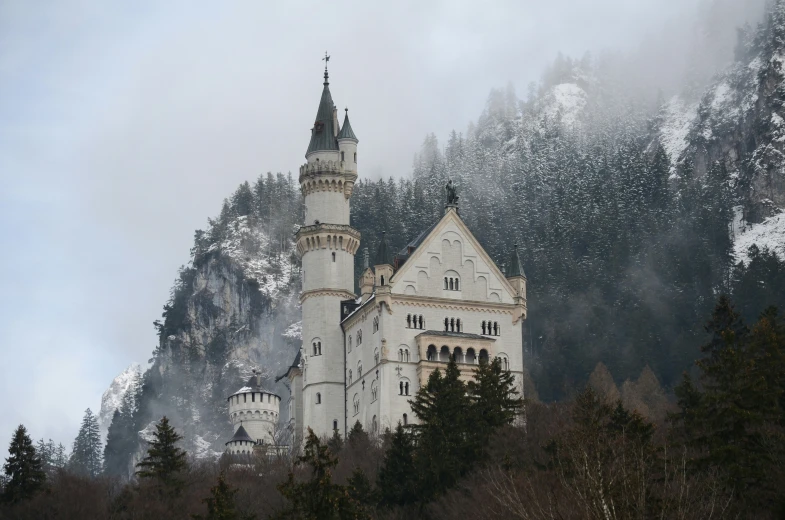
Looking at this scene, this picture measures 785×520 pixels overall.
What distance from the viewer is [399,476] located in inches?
2926

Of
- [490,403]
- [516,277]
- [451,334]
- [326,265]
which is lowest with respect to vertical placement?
[490,403]

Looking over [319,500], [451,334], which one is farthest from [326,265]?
[319,500]

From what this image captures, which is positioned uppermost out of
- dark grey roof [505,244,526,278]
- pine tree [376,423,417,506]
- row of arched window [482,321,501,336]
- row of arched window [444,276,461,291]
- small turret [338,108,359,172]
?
small turret [338,108,359,172]

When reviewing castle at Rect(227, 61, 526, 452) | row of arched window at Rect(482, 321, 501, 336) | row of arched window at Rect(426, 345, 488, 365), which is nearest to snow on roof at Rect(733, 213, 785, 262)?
castle at Rect(227, 61, 526, 452)

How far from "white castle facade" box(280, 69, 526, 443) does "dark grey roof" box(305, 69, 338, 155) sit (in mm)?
96

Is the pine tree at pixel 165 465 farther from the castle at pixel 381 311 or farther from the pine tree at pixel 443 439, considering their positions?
the castle at pixel 381 311

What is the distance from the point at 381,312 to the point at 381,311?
0.06m

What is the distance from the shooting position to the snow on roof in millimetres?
161875

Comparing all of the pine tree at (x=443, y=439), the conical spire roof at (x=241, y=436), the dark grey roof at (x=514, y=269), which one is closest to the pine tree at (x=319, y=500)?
the pine tree at (x=443, y=439)

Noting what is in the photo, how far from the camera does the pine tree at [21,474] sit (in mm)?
78688

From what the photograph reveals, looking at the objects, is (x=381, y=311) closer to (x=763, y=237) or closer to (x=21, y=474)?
(x=21, y=474)

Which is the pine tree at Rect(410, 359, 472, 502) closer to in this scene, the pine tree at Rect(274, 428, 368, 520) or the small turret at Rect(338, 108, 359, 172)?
the pine tree at Rect(274, 428, 368, 520)

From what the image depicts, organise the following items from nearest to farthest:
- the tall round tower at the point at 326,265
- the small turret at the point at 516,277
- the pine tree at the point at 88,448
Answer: the small turret at the point at 516,277 → the tall round tower at the point at 326,265 → the pine tree at the point at 88,448

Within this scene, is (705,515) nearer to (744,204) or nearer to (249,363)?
(744,204)
